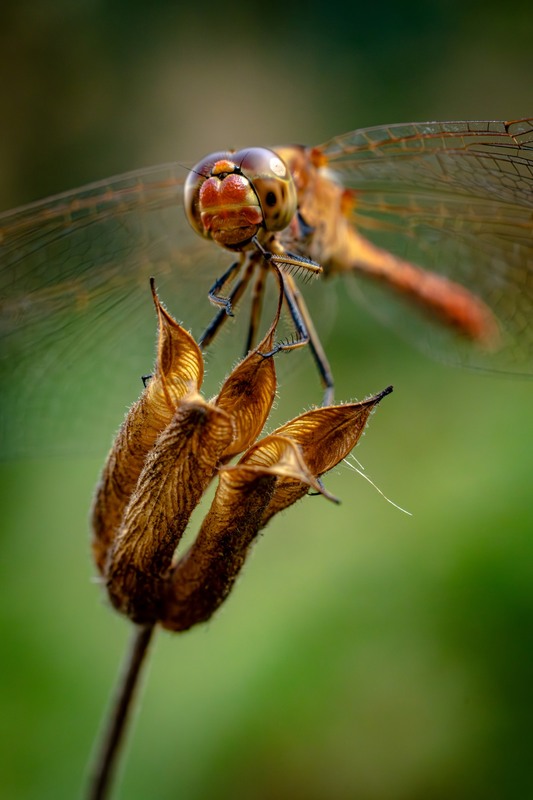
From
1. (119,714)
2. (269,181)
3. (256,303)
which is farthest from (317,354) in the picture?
(119,714)

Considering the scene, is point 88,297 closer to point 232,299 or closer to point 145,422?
point 232,299

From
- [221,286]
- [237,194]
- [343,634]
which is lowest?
[343,634]

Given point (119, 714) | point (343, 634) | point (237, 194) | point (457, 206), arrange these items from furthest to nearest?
1. point (457, 206)
2. point (343, 634)
3. point (237, 194)
4. point (119, 714)

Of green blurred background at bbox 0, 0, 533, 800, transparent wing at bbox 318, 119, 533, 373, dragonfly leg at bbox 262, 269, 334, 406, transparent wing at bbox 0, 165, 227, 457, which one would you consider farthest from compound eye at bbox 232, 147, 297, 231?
green blurred background at bbox 0, 0, 533, 800

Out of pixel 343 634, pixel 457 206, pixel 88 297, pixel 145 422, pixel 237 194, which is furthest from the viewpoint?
pixel 457 206

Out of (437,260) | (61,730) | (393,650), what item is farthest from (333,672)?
(437,260)

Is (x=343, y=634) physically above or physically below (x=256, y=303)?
below

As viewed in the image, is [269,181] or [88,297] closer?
[269,181]
